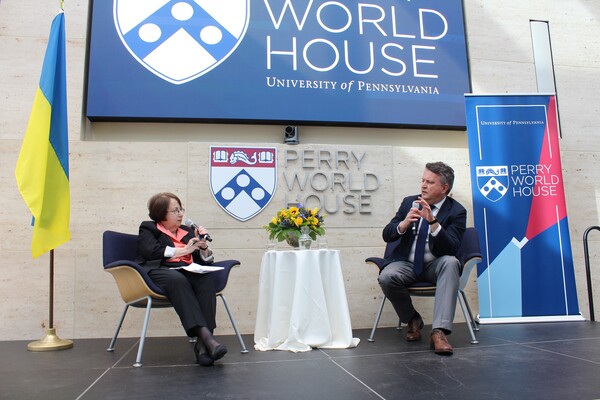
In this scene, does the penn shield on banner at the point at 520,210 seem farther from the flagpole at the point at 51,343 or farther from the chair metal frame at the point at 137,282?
the flagpole at the point at 51,343

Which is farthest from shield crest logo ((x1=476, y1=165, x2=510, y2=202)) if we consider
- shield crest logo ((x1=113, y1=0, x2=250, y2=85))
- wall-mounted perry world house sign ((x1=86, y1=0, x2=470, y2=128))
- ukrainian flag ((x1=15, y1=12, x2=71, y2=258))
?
ukrainian flag ((x1=15, y1=12, x2=71, y2=258))

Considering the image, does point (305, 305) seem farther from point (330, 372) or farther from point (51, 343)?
point (51, 343)

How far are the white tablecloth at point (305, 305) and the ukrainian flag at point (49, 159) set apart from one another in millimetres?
1548

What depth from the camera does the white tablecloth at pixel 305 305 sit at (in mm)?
3127

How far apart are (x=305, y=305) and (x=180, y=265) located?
0.82m

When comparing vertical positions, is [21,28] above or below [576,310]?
above

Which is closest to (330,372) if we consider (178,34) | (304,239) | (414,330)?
(304,239)

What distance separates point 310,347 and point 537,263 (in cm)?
225

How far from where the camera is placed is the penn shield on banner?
4.16 meters

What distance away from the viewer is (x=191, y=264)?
10.2 ft

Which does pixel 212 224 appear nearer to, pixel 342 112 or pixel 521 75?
pixel 342 112

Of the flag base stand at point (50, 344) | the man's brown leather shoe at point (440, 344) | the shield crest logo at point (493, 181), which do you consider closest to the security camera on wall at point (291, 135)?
the shield crest logo at point (493, 181)

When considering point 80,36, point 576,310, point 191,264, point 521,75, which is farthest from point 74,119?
point 576,310

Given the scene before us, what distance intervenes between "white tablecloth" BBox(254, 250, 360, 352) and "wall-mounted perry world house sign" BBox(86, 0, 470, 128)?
162 cm
